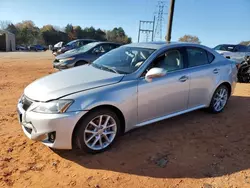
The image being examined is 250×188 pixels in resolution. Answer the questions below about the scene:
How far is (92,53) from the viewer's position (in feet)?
34.6

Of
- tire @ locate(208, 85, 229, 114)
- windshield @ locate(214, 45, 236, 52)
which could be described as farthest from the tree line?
tire @ locate(208, 85, 229, 114)

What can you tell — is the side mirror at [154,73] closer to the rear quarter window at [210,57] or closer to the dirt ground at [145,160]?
the dirt ground at [145,160]

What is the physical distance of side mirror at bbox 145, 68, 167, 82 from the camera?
363 centimetres

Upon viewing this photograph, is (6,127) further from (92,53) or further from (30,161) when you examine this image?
(92,53)

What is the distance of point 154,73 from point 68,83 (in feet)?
4.28

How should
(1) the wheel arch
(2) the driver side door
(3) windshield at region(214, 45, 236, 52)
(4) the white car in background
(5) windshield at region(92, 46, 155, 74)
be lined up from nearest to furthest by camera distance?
1. (1) the wheel arch
2. (2) the driver side door
3. (5) windshield at region(92, 46, 155, 74)
4. (4) the white car in background
5. (3) windshield at region(214, 45, 236, 52)

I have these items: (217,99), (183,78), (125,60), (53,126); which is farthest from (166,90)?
(53,126)

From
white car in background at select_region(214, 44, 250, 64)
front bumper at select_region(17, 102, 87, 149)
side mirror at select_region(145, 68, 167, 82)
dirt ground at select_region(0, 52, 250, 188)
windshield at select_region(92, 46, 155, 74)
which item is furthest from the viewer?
white car in background at select_region(214, 44, 250, 64)

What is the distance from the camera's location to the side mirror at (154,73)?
3629mm

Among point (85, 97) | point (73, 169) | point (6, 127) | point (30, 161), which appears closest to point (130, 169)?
point (73, 169)

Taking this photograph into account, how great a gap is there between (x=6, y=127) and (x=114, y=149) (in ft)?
7.01

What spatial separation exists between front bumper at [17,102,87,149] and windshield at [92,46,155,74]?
3.91ft

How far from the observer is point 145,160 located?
334 centimetres

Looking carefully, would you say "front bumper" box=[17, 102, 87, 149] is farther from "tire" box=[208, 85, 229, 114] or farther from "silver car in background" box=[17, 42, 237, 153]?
"tire" box=[208, 85, 229, 114]
